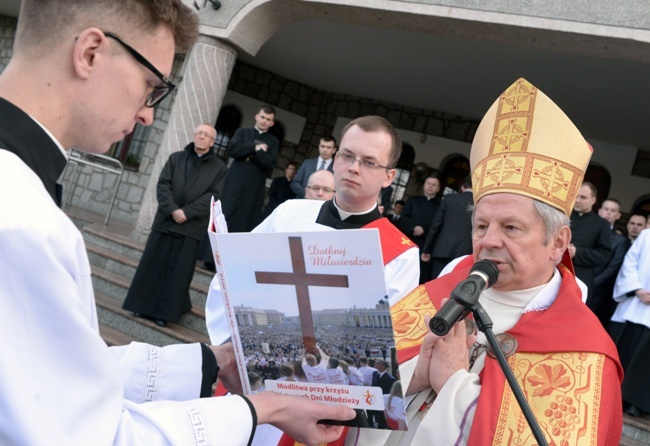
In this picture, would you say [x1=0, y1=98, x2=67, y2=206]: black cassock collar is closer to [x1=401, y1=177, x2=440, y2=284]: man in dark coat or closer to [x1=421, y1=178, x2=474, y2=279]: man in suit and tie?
[x1=421, y1=178, x2=474, y2=279]: man in suit and tie

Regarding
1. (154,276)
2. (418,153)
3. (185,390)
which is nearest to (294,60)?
(418,153)

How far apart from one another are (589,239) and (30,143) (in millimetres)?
6182

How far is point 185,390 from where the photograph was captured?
1.90m

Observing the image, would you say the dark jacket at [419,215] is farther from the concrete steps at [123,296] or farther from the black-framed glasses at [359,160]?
the black-framed glasses at [359,160]

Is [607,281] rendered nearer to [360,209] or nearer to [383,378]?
[360,209]

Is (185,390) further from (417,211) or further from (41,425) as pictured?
(417,211)

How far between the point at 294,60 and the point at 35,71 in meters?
11.7

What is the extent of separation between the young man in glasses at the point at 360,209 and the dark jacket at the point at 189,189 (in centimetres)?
343

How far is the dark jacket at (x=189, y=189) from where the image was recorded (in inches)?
256

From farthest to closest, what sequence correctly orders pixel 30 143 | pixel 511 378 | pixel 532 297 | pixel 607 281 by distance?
1. pixel 607 281
2. pixel 532 297
3. pixel 511 378
4. pixel 30 143

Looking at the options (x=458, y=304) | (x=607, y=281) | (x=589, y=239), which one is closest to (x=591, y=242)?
(x=589, y=239)

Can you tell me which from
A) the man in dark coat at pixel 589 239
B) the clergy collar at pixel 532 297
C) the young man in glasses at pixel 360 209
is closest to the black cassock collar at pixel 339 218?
the young man in glasses at pixel 360 209

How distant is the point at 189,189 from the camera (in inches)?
259

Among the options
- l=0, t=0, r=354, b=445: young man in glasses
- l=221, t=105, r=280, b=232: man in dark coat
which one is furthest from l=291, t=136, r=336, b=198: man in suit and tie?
l=0, t=0, r=354, b=445: young man in glasses
